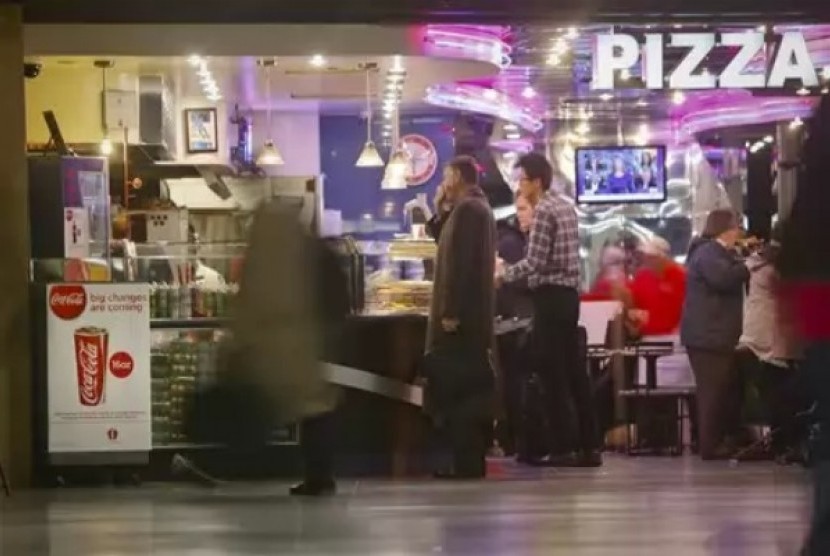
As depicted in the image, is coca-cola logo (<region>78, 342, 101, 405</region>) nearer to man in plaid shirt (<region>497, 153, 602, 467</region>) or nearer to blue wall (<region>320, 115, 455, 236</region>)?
man in plaid shirt (<region>497, 153, 602, 467</region>)

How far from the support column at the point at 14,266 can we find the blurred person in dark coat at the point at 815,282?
5583 mm

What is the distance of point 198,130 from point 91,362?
4.88 m

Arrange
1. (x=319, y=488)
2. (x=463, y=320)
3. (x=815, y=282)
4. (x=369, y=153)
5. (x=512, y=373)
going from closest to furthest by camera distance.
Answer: (x=815, y=282) < (x=319, y=488) < (x=463, y=320) < (x=512, y=373) < (x=369, y=153)

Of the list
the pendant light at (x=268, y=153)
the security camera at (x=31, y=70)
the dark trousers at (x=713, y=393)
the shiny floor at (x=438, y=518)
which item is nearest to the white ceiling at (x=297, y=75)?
the pendant light at (x=268, y=153)

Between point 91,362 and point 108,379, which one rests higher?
point 91,362

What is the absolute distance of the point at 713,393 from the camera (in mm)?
10852

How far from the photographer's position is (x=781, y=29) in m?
9.98

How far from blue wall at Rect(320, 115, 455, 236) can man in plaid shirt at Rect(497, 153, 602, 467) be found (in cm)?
719

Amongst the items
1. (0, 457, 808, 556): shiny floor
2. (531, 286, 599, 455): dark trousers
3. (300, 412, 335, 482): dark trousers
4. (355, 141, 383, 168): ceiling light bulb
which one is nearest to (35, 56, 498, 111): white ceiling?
(355, 141, 383, 168): ceiling light bulb

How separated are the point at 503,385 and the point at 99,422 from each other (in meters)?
2.90

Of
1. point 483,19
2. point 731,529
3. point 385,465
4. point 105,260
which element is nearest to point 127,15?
point 105,260

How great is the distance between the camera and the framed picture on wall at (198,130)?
44.7ft

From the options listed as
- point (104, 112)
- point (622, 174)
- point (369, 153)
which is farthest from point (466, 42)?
point (622, 174)

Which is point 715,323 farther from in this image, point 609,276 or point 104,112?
point 104,112
